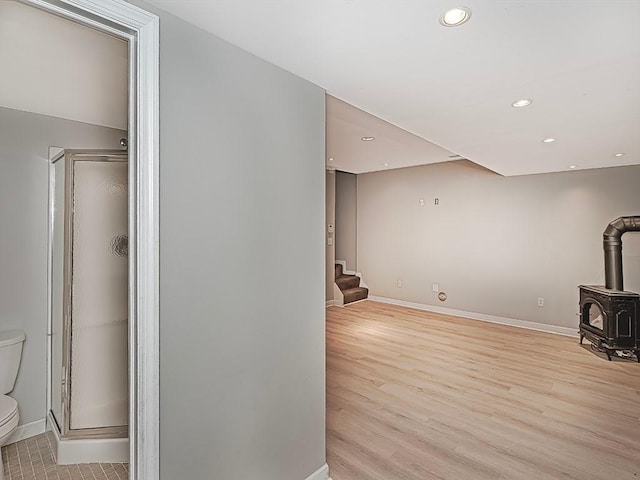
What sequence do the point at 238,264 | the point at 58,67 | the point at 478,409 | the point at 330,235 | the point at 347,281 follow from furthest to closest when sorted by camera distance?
the point at 347,281, the point at 330,235, the point at 478,409, the point at 58,67, the point at 238,264

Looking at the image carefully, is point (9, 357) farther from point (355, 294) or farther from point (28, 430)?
point (355, 294)

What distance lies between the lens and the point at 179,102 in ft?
4.48

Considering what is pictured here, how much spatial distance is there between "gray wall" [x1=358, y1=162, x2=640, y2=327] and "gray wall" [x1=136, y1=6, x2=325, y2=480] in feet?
14.4

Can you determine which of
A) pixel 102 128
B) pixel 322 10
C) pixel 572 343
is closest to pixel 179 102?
pixel 322 10

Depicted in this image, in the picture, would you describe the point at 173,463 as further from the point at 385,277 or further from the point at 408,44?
the point at 385,277

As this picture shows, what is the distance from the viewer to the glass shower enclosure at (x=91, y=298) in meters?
2.34

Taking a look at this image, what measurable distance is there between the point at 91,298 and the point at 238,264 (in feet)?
4.88

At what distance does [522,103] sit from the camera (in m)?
2.28

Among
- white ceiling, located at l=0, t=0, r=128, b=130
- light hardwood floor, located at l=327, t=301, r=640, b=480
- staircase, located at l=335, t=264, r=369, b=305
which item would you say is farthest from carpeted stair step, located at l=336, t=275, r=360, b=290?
white ceiling, located at l=0, t=0, r=128, b=130

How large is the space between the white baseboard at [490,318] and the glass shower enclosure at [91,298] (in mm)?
5003

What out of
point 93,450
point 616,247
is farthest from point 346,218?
point 93,450

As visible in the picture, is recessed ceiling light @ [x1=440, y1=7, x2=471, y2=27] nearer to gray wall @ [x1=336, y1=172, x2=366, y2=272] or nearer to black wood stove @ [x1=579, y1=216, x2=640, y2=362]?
black wood stove @ [x1=579, y1=216, x2=640, y2=362]

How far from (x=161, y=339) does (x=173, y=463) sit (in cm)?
49

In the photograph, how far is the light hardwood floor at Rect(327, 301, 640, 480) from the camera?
86.7 inches
